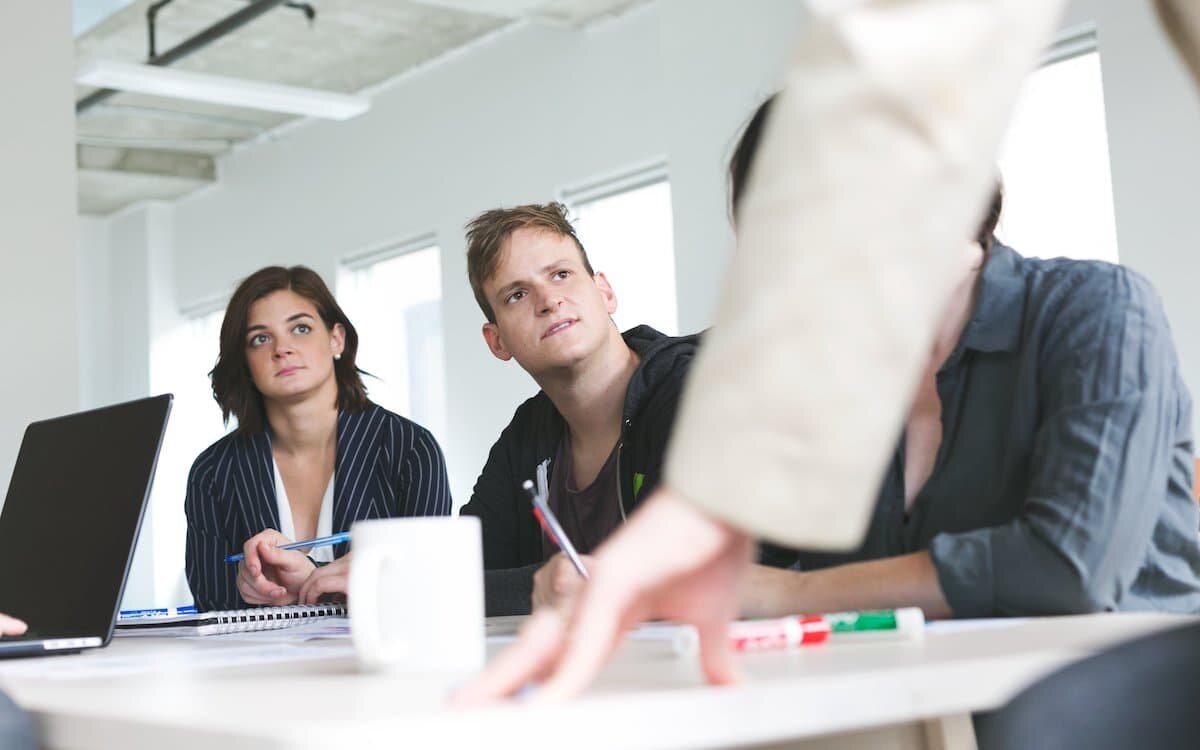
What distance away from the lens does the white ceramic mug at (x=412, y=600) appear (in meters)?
0.87

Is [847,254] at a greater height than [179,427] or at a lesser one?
lesser

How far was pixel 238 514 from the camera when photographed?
10.6 ft

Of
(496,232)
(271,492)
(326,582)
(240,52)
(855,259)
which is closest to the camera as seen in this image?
(855,259)

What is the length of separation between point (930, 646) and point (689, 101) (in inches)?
216

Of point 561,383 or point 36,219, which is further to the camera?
point 36,219

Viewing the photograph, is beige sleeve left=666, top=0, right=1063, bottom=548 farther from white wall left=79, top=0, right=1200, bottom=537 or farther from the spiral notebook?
white wall left=79, top=0, right=1200, bottom=537

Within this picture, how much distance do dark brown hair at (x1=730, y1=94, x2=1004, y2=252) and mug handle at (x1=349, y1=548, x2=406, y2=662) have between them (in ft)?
2.67

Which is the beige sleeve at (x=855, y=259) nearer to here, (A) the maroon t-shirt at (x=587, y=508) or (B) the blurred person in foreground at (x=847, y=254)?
(B) the blurred person in foreground at (x=847, y=254)

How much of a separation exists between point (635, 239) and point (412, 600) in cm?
619

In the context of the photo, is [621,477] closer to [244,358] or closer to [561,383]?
[561,383]

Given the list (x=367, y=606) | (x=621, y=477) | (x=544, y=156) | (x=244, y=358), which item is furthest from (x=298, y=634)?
(x=544, y=156)

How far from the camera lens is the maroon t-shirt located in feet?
8.02

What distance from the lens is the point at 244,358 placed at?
3.46 metres

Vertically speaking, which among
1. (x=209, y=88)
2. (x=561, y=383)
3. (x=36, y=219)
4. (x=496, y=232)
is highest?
(x=209, y=88)
